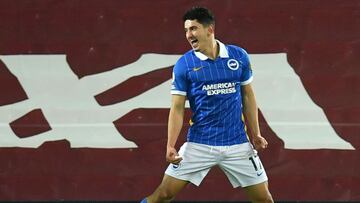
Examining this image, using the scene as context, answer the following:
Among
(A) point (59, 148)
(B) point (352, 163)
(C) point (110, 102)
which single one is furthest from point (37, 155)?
(B) point (352, 163)

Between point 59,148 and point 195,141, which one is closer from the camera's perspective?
point 195,141

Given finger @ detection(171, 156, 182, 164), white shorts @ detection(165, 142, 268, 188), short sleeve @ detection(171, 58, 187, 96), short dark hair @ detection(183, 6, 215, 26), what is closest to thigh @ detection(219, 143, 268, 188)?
white shorts @ detection(165, 142, 268, 188)

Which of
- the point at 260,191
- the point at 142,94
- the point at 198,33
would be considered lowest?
the point at 260,191

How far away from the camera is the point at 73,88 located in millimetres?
8438

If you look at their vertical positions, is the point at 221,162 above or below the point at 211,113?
below

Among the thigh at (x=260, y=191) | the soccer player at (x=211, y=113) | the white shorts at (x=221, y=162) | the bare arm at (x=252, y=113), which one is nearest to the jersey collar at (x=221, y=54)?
the soccer player at (x=211, y=113)

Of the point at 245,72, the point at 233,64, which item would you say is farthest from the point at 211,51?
the point at 245,72

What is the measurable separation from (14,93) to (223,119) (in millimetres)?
2595

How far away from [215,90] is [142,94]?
1.91m

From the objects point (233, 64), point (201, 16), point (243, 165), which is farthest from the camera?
point (243, 165)

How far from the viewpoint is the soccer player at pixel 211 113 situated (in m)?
6.59

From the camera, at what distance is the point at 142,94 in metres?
8.41

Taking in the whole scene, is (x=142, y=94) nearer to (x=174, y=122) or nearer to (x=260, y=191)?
(x=174, y=122)

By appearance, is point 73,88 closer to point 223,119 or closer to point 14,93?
point 14,93
